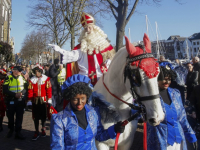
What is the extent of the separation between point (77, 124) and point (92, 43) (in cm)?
175

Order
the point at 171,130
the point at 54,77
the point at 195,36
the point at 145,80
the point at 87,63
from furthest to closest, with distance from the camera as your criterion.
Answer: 1. the point at 195,36
2. the point at 54,77
3. the point at 87,63
4. the point at 171,130
5. the point at 145,80

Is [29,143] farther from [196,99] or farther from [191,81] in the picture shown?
[191,81]

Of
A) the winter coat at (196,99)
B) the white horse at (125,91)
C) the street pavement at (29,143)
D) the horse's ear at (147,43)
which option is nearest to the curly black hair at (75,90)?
the white horse at (125,91)

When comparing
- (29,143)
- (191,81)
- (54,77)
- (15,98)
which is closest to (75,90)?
(29,143)

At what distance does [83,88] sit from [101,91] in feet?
1.31

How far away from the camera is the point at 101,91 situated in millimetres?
2588

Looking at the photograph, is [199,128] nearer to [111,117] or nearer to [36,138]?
[111,117]

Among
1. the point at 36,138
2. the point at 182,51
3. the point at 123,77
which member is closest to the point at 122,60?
the point at 123,77

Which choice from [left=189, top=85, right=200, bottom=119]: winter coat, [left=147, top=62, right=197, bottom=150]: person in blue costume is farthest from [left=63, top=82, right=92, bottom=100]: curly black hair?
[left=189, top=85, right=200, bottom=119]: winter coat

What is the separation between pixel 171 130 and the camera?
263 centimetres

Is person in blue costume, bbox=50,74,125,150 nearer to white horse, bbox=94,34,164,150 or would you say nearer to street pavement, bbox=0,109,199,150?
white horse, bbox=94,34,164,150

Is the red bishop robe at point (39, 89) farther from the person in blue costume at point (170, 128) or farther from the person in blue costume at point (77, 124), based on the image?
the person in blue costume at point (170, 128)

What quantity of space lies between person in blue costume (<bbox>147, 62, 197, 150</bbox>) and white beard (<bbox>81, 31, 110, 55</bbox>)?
1.26 m

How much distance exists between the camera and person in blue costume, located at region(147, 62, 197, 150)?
2598mm
